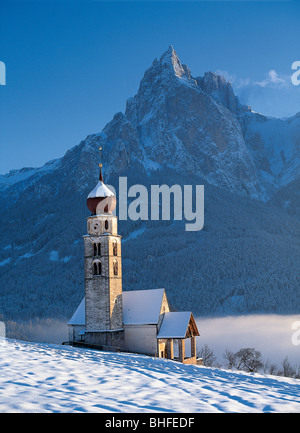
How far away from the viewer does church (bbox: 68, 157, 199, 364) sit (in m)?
41.8

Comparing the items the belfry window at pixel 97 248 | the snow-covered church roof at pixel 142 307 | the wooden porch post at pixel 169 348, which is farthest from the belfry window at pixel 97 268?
the wooden porch post at pixel 169 348

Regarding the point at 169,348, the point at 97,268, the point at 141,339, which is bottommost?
the point at 169,348

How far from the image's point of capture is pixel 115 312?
43.2 m

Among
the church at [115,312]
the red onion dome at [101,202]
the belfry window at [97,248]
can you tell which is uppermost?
the red onion dome at [101,202]

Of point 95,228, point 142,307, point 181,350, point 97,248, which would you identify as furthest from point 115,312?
point 95,228

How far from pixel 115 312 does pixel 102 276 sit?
3.13 metres

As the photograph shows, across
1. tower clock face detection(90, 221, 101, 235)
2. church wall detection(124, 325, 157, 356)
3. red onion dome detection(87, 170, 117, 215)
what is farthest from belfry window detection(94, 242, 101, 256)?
church wall detection(124, 325, 157, 356)

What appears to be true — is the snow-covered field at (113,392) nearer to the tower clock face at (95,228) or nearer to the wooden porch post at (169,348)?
the wooden porch post at (169,348)

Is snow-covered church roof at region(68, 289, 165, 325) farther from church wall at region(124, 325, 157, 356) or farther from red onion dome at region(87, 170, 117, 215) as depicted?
red onion dome at region(87, 170, 117, 215)

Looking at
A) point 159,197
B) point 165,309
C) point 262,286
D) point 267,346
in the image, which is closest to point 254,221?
point 159,197

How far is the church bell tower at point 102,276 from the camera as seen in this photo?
42.6 m

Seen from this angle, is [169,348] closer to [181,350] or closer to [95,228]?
[181,350]
